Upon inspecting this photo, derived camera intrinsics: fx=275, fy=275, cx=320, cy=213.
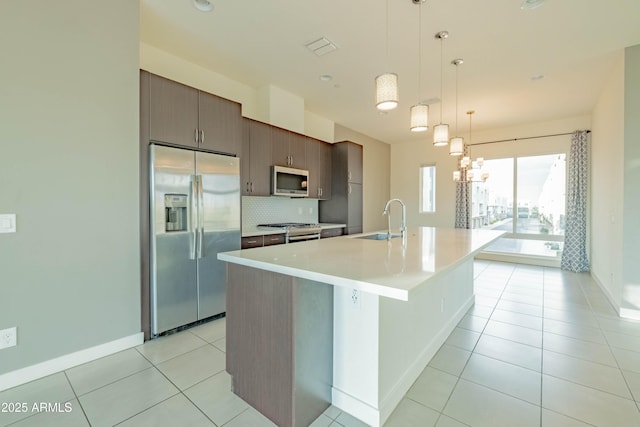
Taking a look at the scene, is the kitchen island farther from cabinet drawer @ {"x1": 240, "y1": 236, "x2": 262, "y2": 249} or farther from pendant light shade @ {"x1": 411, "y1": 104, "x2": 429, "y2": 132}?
cabinet drawer @ {"x1": 240, "y1": 236, "x2": 262, "y2": 249}

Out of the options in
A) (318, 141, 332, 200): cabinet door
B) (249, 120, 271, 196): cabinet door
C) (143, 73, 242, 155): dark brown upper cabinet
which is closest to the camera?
(143, 73, 242, 155): dark brown upper cabinet

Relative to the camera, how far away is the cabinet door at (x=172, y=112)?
8.50ft

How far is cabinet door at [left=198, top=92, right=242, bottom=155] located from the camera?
117 inches

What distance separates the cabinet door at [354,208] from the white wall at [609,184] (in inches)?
139

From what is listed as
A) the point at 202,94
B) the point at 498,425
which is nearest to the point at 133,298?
the point at 202,94

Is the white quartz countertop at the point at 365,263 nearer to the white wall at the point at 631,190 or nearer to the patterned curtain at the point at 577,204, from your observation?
the white wall at the point at 631,190

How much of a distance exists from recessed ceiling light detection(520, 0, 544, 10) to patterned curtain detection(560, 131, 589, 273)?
4.11 meters

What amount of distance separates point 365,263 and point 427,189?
20.6 feet

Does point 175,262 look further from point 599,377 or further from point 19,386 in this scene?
point 599,377

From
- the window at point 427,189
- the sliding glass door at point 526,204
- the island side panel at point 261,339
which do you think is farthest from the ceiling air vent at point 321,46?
the sliding glass door at point 526,204

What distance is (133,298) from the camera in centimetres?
243

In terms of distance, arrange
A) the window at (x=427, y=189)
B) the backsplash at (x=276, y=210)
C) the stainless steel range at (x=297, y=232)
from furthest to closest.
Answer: the window at (x=427, y=189) < the backsplash at (x=276, y=210) < the stainless steel range at (x=297, y=232)

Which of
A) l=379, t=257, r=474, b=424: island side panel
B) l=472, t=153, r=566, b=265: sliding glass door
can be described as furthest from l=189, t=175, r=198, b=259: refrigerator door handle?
l=472, t=153, r=566, b=265: sliding glass door

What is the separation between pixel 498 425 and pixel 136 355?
2644mm
